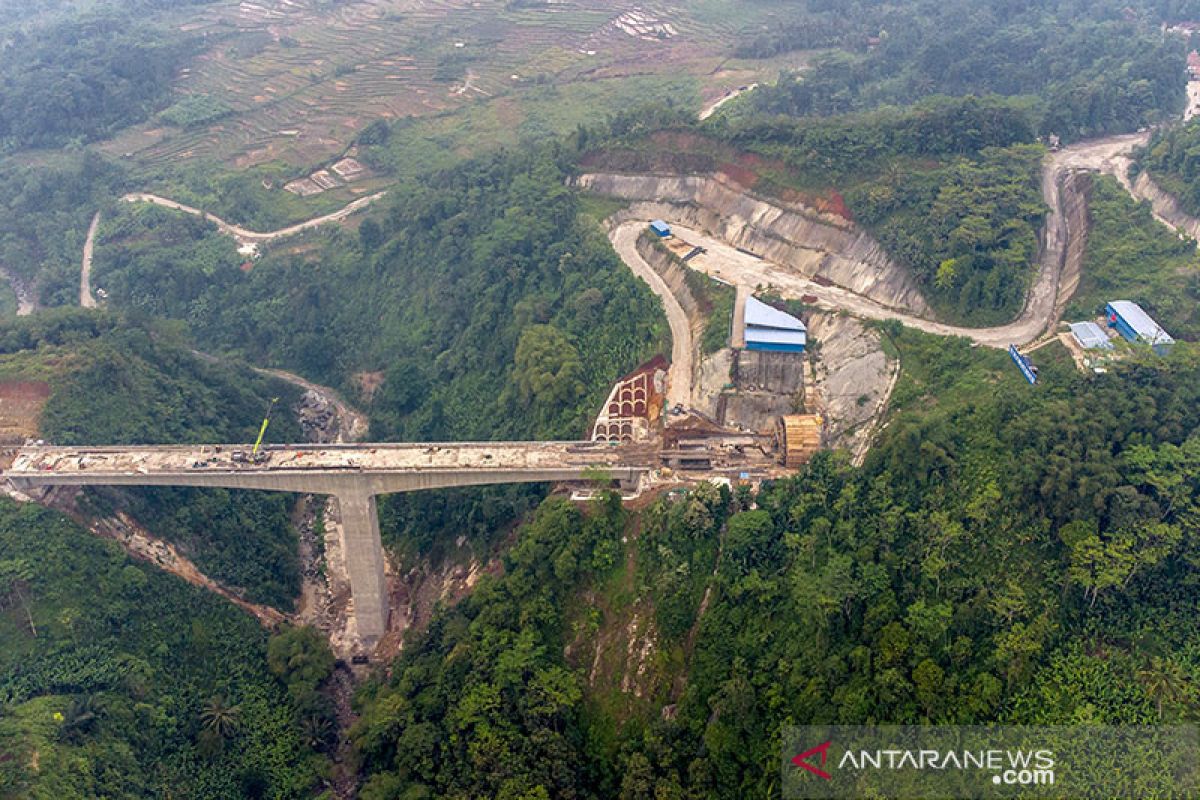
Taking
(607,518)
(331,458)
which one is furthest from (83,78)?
(607,518)

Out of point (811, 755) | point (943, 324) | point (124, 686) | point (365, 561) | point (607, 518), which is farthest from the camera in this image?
point (943, 324)

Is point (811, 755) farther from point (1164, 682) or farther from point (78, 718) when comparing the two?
point (78, 718)

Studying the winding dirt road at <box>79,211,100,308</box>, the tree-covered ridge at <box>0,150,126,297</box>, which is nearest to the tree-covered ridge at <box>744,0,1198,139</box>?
the winding dirt road at <box>79,211,100,308</box>

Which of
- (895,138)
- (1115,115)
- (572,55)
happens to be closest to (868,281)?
(895,138)

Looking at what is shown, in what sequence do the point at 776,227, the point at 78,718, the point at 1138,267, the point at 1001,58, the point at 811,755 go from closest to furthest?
the point at 811,755 < the point at 78,718 < the point at 1138,267 < the point at 776,227 < the point at 1001,58

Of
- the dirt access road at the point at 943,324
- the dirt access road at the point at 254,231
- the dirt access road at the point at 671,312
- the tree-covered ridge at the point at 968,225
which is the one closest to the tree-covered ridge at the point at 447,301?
the dirt access road at the point at 671,312

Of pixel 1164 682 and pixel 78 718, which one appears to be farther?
pixel 78 718
